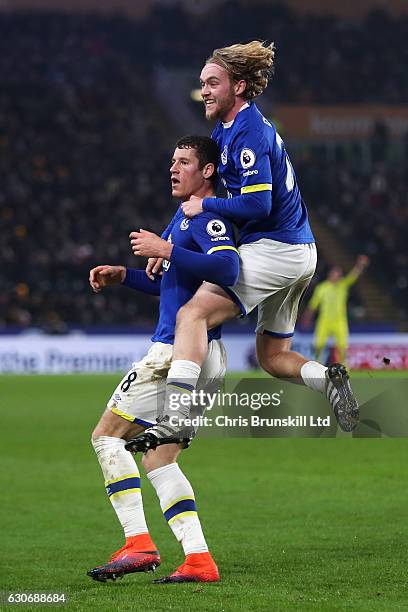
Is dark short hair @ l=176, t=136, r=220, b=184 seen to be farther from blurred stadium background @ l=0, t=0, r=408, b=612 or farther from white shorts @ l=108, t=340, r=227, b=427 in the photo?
blurred stadium background @ l=0, t=0, r=408, b=612

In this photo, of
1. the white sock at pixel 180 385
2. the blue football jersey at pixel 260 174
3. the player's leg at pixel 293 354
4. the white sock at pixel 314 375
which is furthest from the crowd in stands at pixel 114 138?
the white sock at pixel 180 385

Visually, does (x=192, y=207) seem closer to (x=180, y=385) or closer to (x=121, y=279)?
(x=121, y=279)

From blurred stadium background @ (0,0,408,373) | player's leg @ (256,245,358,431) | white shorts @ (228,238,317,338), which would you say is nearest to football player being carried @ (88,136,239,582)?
white shorts @ (228,238,317,338)

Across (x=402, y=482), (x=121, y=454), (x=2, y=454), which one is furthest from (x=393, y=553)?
(x=2, y=454)

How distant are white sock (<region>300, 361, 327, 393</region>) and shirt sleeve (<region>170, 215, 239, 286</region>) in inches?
→ 31.5

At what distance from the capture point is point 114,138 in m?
34.6

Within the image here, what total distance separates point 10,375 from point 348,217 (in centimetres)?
1320

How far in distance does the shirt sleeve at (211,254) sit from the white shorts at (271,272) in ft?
0.77

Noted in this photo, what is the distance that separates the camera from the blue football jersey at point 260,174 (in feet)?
18.4

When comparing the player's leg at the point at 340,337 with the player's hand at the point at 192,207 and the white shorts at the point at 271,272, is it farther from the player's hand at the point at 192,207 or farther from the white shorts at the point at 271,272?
the player's hand at the point at 192,207

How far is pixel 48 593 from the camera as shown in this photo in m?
5.40

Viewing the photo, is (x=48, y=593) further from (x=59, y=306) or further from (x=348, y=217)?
(x=348, y=217)

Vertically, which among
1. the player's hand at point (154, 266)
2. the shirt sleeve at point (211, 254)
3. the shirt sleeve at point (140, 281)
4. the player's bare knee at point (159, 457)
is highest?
the shirt sleeve at point (211, 254)

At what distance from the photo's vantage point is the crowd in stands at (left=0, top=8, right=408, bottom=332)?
2727cm
